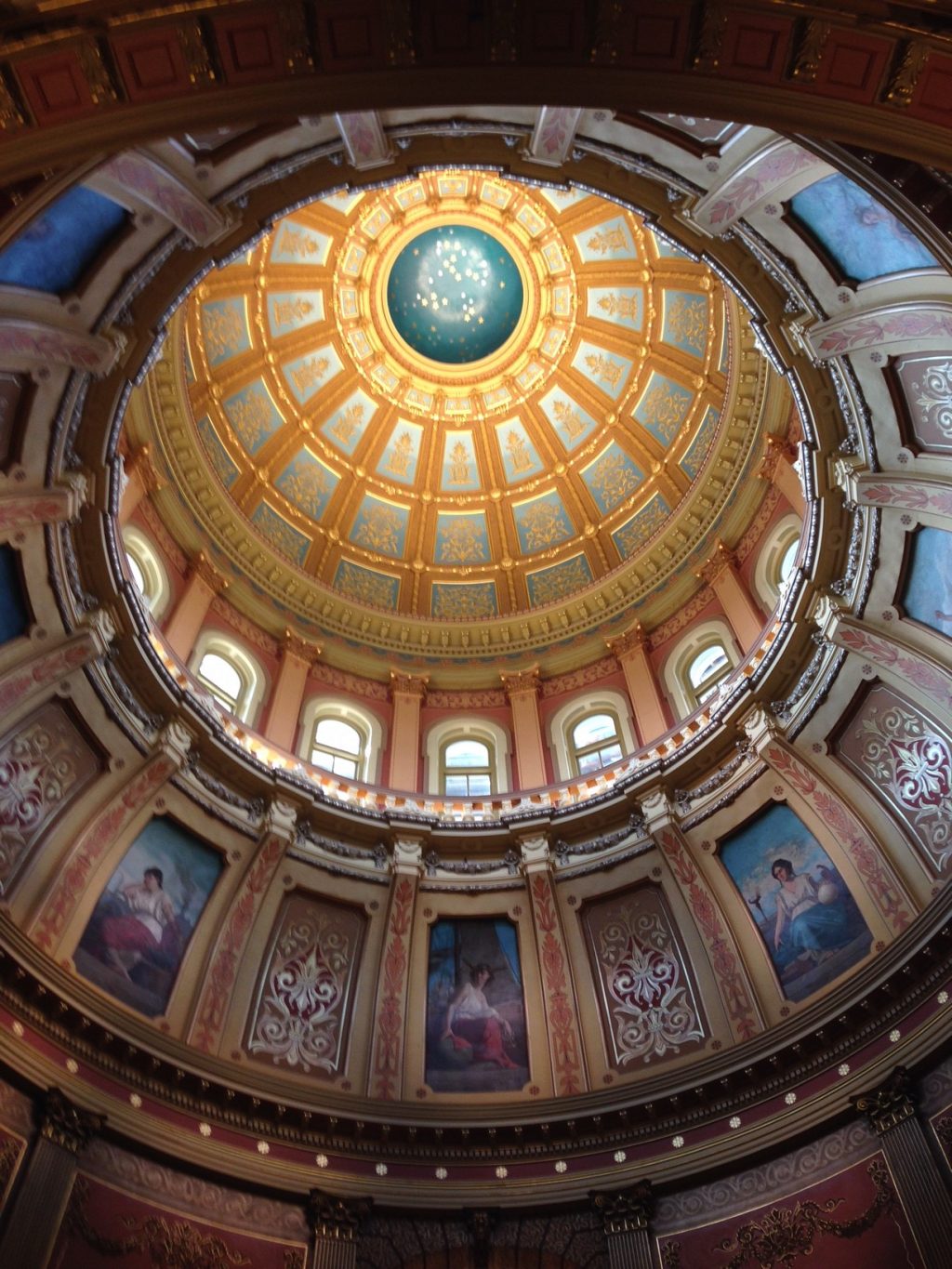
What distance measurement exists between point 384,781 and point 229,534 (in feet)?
23.8

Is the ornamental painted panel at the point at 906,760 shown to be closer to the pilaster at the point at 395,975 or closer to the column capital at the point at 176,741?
the pilaster at the point at 395,975

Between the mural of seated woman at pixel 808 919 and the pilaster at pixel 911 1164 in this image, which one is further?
the mural of seated woman at pixel 808 919

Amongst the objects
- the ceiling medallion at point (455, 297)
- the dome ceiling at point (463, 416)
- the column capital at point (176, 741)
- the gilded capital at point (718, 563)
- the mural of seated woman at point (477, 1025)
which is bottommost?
the mural of seated woman at point (477, 1025)

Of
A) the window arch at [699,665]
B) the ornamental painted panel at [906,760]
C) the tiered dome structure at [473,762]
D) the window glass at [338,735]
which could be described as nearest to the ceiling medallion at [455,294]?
the tiered dome structure at [473,762]

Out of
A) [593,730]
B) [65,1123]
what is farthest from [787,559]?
[65,1123]

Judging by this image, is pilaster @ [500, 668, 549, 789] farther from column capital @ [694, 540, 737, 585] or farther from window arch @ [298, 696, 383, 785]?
column capital @ [694, 540, 737, 585]

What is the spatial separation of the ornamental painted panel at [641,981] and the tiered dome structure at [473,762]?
80 mm

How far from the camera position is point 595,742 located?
23828mm

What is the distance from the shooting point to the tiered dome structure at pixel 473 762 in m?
13.8

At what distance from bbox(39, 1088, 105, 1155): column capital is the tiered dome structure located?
0.06 meters

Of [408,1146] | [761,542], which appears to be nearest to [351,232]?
[761,542]

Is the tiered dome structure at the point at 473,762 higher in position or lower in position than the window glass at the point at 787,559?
lower

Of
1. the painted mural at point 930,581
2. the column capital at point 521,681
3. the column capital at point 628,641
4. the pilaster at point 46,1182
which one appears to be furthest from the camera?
the column capital at point 521,681

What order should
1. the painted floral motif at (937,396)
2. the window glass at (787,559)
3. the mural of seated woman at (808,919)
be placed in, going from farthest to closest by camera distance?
the window glass at (787,559) → the mural of seated woman at (808,919) → the painted floral motif at (937,396)
